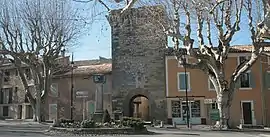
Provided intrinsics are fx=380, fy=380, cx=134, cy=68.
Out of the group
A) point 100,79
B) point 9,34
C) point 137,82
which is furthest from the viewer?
point 137,82

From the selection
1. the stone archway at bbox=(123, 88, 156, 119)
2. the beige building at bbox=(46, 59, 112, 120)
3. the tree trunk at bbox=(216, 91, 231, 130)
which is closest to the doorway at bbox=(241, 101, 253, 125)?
the stone archway at bbox=(123, 88, 156, 119)

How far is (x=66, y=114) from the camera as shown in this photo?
47000 millimetres

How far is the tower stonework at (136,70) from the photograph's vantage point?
41.8 meters

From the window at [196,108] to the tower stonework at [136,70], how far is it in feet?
9.66

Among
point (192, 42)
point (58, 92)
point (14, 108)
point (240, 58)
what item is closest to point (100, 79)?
point (192, 42)

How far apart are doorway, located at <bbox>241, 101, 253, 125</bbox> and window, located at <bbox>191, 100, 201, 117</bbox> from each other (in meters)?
4.49

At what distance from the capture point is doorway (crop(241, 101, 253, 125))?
39188 mm

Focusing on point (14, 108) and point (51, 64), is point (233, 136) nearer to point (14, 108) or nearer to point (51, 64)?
point (51, 64)

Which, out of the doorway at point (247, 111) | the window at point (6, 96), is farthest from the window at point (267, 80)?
the window at point (6, 96)

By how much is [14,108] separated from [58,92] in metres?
10.8

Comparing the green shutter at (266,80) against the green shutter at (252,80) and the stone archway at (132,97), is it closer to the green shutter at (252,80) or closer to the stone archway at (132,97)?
the green shutter at (252,80)

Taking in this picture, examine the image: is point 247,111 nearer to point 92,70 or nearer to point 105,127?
point 92,70

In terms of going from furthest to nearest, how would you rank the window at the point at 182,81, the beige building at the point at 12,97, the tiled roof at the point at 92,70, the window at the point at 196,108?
1. the beige building at the point at 12,97
2. the tiled roof at the point at 92,70
3. the window at the point at 182,81
4. the window at the point at 196,108

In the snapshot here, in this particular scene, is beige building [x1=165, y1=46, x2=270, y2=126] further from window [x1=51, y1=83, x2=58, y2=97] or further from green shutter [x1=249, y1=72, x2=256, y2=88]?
window [x1=51, y1=83, x2=58, y2=97]
